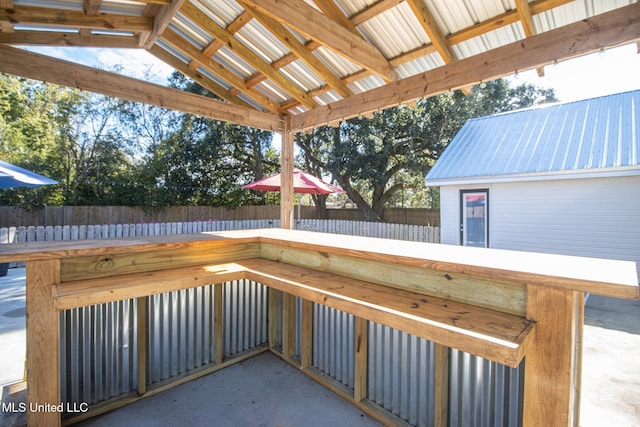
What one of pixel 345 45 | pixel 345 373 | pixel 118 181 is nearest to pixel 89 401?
pixel 345 373

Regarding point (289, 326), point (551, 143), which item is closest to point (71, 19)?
point (289, 326)

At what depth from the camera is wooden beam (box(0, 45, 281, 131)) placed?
2.74 meters

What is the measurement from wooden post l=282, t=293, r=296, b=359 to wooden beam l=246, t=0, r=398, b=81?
7.08 feet

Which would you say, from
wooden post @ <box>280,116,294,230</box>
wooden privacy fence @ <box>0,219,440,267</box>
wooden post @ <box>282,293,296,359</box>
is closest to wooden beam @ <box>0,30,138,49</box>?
wooden post @ <box>280,116,294,230</box>

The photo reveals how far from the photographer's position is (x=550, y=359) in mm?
1153

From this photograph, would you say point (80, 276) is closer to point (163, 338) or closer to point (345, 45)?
point (163, 338)

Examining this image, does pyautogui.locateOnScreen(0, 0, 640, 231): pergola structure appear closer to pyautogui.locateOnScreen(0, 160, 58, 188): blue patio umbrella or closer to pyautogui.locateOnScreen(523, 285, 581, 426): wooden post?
pyautogui.locateOnScreen(523, 285, 581, 426): wooden post

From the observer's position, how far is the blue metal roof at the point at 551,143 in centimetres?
586

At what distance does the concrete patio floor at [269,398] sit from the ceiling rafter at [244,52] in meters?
2.95

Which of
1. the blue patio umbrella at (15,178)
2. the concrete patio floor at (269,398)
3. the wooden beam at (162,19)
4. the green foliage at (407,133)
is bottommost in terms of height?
the concrete patio floor at (269,398)

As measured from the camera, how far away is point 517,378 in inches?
56.4

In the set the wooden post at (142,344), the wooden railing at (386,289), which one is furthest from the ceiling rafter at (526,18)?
the wooden post at (142,344)

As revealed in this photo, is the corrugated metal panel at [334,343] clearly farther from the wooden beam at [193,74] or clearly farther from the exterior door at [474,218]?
the exterior door at [474,218]

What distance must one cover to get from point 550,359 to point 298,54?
3.03 m
